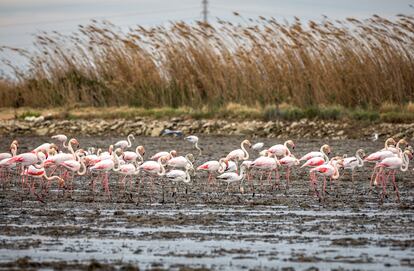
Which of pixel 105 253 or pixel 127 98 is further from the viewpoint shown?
pixel 127 98

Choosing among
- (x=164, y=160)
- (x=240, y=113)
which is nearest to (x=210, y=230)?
(x=164, y=160)

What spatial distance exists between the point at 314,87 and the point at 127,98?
6368mm

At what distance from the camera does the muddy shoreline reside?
30.8 ft

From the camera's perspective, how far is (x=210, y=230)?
11.2 m

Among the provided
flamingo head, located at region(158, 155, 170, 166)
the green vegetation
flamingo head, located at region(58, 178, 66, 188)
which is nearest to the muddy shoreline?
flamingo head, located at region(58, 178, 66, 188)

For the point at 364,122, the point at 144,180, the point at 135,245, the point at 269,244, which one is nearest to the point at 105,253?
the point at 135,245

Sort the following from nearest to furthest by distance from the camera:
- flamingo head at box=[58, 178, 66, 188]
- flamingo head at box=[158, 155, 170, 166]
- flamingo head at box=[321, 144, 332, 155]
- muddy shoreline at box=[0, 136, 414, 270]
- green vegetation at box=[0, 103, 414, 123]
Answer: muddy shoreline at box=[0, 136, 414, 270], flamingo head at box=[58, 178, 66, 188], flamingo head at box=[158, 155, 170, 166], flamingo head at box=[321, 144, 332, 155], green vegetation at box=[0, 103, 414, 123]

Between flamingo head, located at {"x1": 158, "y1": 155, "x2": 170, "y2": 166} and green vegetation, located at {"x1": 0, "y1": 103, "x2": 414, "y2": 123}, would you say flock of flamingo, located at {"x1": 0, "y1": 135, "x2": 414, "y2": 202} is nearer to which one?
flamingo head, located at {"x1": 158, "y1": 155, "x2": 170, "y2": 166}

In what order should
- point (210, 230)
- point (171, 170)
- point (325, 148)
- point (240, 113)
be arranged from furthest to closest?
point (240, 113) < point (325, 148) < point (171, 170) < point (210, 230)

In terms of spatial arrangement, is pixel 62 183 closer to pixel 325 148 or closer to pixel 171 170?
pixel 171 170

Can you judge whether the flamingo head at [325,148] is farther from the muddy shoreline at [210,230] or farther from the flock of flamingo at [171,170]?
the muddy shoreline at [210,230]

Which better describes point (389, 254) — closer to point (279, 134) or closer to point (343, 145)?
point (343, 145)

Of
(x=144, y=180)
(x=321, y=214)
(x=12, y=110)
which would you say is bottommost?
(x=12, y=110)

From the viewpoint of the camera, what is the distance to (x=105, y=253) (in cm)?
984
